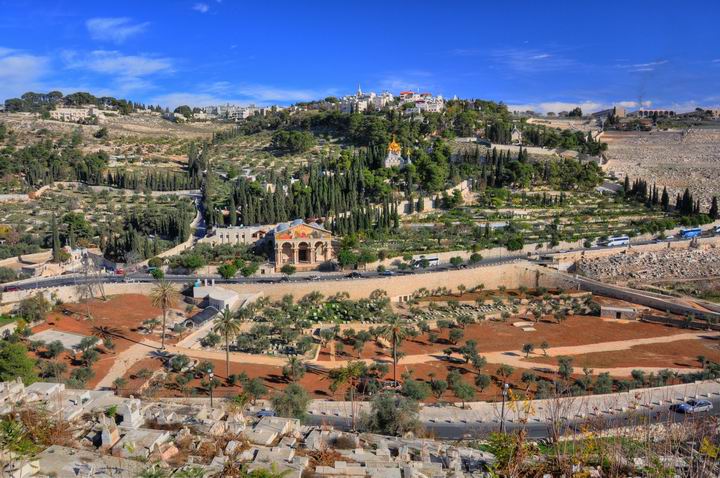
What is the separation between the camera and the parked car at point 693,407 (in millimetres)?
20906

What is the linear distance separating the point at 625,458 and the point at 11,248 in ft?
153

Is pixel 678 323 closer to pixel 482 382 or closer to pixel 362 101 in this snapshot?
pixel 482 382

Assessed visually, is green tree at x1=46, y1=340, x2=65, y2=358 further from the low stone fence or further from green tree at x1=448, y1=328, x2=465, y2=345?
the low stone fence

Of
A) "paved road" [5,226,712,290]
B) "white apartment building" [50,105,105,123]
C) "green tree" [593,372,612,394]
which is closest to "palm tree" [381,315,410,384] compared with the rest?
"paved road" [5,226,712,290]

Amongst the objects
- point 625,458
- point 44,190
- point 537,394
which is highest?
point 44,190

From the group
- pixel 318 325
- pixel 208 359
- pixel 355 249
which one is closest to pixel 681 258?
pixel 355 249

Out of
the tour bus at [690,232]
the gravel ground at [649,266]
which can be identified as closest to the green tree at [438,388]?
the gravel ground at [649,266]

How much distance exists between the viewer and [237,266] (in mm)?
40125

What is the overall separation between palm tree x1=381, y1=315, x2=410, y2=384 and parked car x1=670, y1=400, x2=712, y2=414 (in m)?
11.4

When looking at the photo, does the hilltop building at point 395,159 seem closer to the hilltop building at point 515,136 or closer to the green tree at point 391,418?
the hilltop building at point 515,136

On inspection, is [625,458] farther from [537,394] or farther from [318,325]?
[318,325]

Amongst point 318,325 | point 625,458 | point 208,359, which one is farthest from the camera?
point 318,325

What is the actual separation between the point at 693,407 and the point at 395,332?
1290 cm

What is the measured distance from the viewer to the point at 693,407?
21.1 m
